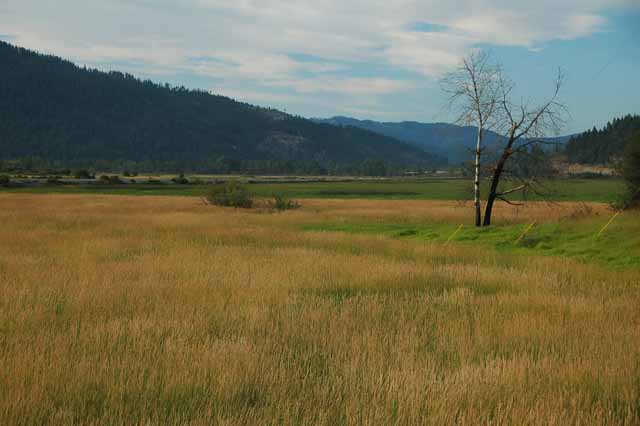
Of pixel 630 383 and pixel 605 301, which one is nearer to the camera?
pixel 630 383

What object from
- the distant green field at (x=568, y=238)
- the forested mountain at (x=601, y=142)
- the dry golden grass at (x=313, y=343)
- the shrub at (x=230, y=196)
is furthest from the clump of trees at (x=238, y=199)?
the forested mountain at (x=601, y=142)

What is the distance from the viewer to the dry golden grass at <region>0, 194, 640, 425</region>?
567cm

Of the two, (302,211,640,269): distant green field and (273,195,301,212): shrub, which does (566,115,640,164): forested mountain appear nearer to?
(273,195,301,212): shrub

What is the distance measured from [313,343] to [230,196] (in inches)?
1665

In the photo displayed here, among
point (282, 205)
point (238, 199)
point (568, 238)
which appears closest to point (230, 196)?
point (238, 199)

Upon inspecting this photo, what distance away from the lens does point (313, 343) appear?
8.12 metres

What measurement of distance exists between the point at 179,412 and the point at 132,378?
1085 mm

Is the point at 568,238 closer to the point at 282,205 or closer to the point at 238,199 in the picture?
the point at 282,205

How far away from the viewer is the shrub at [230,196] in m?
49.1

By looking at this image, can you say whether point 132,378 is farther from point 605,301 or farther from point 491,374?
point 605,301

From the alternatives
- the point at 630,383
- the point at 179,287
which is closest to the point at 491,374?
the point at 630,383

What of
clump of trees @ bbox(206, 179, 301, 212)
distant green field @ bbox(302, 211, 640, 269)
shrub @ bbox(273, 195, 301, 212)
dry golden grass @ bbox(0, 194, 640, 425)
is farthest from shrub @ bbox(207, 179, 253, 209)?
dry golden grass @ bbox(0, 194, 640, 425)

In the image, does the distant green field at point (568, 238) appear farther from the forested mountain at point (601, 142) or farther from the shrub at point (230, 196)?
the forested mountain at point (601, 142)

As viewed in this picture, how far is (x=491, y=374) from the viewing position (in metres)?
6.69
